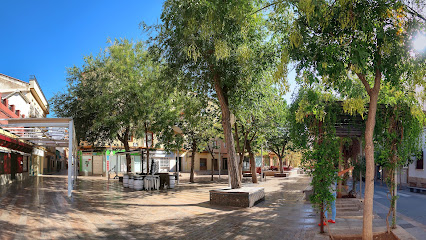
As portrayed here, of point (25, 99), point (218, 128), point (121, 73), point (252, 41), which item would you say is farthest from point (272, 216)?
point (25, 99)

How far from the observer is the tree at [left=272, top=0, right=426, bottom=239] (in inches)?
239

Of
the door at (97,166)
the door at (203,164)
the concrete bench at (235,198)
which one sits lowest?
the door at (203,164)

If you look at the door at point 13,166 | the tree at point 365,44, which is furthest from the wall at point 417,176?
the door at point 13,166

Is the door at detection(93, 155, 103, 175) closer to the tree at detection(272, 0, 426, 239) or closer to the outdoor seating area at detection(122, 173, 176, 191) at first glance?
the outdoor seating area at detection(122, 173, 176, 191)

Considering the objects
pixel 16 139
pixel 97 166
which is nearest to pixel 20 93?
pixel 16 139

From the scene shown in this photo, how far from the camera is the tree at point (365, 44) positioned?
239 inches

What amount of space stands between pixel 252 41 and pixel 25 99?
2922 cm

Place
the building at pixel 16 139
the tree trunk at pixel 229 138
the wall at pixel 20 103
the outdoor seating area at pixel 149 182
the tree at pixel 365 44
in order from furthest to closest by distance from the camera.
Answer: the wall at pixel 20 103 < the building at pixel 16 139 < the outdoor seating area at pixel 149 182 < the tree trunk at pixel 229 138 < the tree at pixel 365 44

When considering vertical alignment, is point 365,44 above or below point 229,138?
above

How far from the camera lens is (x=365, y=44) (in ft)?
20.1

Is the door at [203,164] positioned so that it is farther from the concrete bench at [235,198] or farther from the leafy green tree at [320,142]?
the leafy green tree at [320,142]

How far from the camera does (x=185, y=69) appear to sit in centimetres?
1427

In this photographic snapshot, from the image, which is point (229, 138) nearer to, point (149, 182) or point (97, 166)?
point (149, 182)

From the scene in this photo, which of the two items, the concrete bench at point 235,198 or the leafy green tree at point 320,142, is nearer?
the leafy green tree at point 320,142
